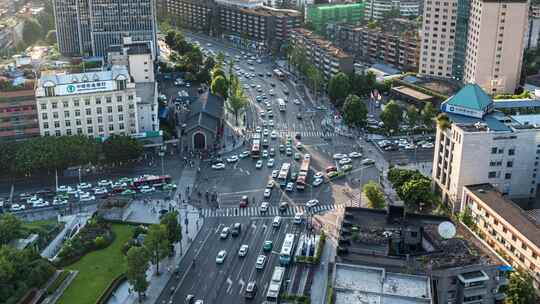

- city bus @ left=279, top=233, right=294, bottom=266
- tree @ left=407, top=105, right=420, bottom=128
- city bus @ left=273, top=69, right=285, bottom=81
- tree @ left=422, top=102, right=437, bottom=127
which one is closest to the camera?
city bus @ left=279, top=233, right=294, bottom=266

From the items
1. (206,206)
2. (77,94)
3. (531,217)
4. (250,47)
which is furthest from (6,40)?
(531,217)

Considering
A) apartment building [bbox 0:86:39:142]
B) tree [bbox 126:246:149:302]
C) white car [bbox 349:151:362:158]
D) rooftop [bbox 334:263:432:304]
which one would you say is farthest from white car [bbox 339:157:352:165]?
apartment building [bbox 0:86:39:142]

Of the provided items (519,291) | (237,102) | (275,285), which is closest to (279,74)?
(237,102)

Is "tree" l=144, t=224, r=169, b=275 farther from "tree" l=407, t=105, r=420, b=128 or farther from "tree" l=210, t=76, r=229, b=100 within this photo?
"tree" l=210, t=76, r=229, b=100

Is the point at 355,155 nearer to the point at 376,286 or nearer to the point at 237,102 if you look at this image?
the point at 237,102

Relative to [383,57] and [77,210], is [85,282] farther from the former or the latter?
[383,57]

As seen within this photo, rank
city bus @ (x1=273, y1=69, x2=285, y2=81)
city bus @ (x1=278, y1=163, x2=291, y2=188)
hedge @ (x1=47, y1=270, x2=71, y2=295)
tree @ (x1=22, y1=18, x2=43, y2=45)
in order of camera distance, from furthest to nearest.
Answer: tree @ (x1=22, y1=18, x2=43, y2=45), city bus @ (x1=273, y1=69, x2=285, y2=81), city bus @ (x1=278, y1=163, x2=291, y2=188), hedge @ (x1=47, y1=270, x2=71, y2=295)
